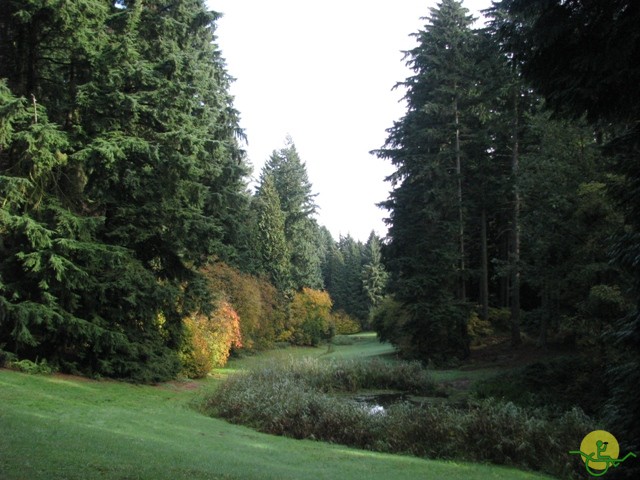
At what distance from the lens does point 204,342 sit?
2205 centimetres

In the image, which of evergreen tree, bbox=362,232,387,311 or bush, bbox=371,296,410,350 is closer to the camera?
bush, bbox=371,296,410,350

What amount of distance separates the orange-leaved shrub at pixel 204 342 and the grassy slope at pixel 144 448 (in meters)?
7.31

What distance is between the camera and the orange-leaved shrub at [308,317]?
158ft

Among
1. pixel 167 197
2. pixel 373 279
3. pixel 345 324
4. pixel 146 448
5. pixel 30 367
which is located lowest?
pixel 345 324

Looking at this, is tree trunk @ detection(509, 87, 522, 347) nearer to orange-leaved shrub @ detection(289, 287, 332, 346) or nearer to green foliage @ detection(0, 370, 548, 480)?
green foliage @ detection(0, 370, 548, 480)

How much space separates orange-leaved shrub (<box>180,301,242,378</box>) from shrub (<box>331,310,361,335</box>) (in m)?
42.6

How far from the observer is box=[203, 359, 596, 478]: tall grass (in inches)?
394

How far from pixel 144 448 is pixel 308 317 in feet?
135

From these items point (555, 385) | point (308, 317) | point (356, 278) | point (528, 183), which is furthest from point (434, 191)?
point (356, 278)

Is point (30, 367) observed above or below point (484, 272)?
below

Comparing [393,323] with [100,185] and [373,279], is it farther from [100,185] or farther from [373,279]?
[373,279]

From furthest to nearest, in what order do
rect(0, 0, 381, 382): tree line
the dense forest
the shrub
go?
1. the shrub
2. rect(0, 0, 381, 382): tree line
3. the dense forest

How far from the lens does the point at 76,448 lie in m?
7.50

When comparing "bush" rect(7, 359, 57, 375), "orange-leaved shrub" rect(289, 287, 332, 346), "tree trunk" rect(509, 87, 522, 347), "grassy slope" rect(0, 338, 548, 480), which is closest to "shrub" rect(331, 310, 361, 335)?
"orange-leaved shrub" rect(289, 287, 332, 346)
